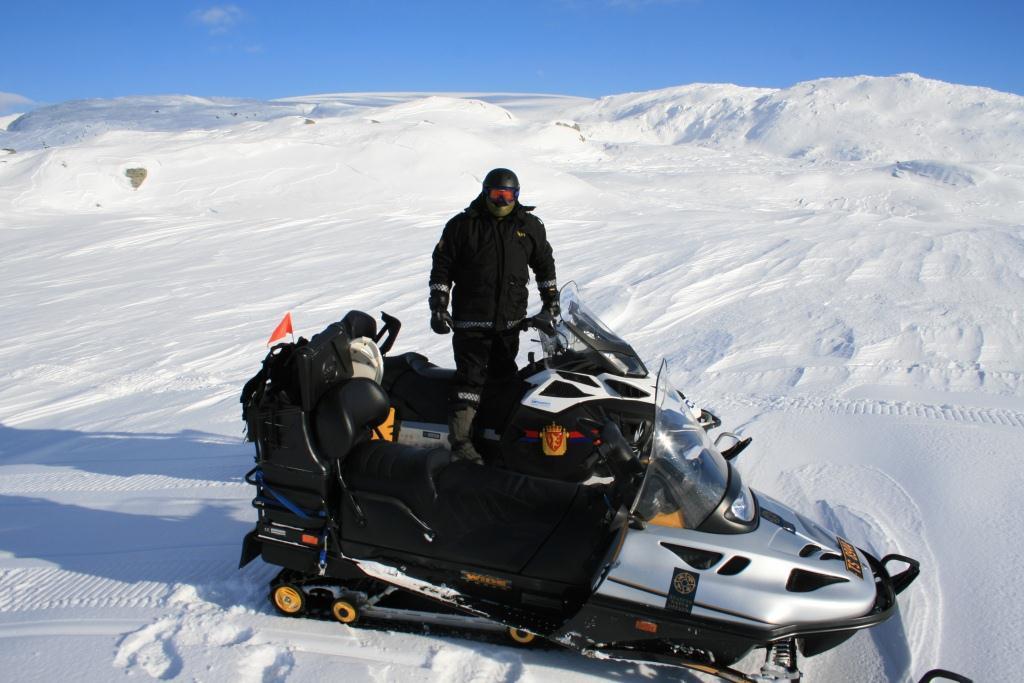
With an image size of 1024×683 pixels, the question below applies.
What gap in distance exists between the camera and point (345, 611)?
9.52ft

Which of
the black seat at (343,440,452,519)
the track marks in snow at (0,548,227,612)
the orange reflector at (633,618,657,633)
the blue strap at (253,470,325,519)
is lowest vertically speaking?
the track marks in snow at (0,548,227,612)

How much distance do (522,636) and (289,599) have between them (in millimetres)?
950

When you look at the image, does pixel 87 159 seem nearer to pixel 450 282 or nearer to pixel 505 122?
pixel 450 282

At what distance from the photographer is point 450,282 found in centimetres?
392

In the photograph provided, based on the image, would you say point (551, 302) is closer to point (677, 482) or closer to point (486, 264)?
point (486, 264)

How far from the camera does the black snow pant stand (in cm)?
387

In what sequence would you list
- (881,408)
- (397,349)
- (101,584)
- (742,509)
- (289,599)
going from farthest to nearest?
(397,349) → (881,408) → (101,584) → (289,599) → (742,509)

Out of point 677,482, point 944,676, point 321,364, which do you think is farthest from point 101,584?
point 944,676

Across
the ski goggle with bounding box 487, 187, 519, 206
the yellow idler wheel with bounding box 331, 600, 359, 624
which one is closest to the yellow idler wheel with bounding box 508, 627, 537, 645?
the yellow idler wheel with bounding box 331, 600, 359, 624

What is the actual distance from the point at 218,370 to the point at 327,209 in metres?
8.31

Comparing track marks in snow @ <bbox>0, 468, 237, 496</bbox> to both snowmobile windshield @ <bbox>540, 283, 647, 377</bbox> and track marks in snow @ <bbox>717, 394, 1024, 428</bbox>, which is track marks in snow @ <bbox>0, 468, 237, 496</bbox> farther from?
track marks in snow @ <bbox>717, 394, 1024, 428</bbox>

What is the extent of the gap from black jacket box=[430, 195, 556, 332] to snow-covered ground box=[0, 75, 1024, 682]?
5.19 feet

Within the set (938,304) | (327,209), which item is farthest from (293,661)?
(327,209)

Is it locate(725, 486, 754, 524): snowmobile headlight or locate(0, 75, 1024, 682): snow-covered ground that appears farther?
locate(0, 75, 1024, 682): snow-covered ground
